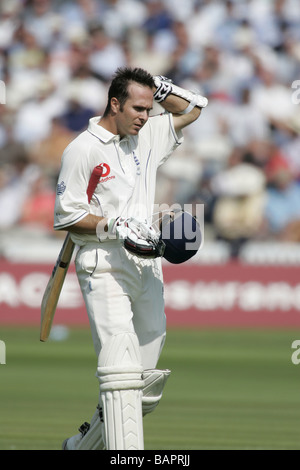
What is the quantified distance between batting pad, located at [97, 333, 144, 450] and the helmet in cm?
53

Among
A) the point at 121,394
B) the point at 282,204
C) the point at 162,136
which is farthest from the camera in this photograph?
the point at 282,204

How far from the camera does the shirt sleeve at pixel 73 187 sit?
4340 mm

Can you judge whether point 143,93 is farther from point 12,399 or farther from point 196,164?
point 196,164

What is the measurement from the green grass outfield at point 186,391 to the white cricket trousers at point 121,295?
82cm

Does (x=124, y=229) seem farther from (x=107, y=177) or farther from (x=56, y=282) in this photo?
(x=56, y=282)

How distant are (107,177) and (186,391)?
3.58 metres

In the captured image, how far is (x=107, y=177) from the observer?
443 centimetres

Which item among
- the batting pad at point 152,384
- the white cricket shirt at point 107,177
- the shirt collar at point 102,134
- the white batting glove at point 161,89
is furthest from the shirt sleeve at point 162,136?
the batting pad at point 152,384

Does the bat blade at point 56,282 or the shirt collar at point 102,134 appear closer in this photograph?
the shirt collar at point 102,134

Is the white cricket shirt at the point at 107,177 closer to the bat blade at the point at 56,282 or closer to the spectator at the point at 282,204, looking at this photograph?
the bat blade at the point at 56,282

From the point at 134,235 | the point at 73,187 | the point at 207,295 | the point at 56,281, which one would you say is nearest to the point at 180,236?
the point at 134,235

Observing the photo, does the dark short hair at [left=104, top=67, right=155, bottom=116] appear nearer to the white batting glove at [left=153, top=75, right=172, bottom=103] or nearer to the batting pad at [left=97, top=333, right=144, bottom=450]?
the white batting glove at [left=153, top=75, right=172, bottom=103]

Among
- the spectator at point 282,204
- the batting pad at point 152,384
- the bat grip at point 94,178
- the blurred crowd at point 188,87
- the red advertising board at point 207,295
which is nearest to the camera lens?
the bat grip at point 94,178
